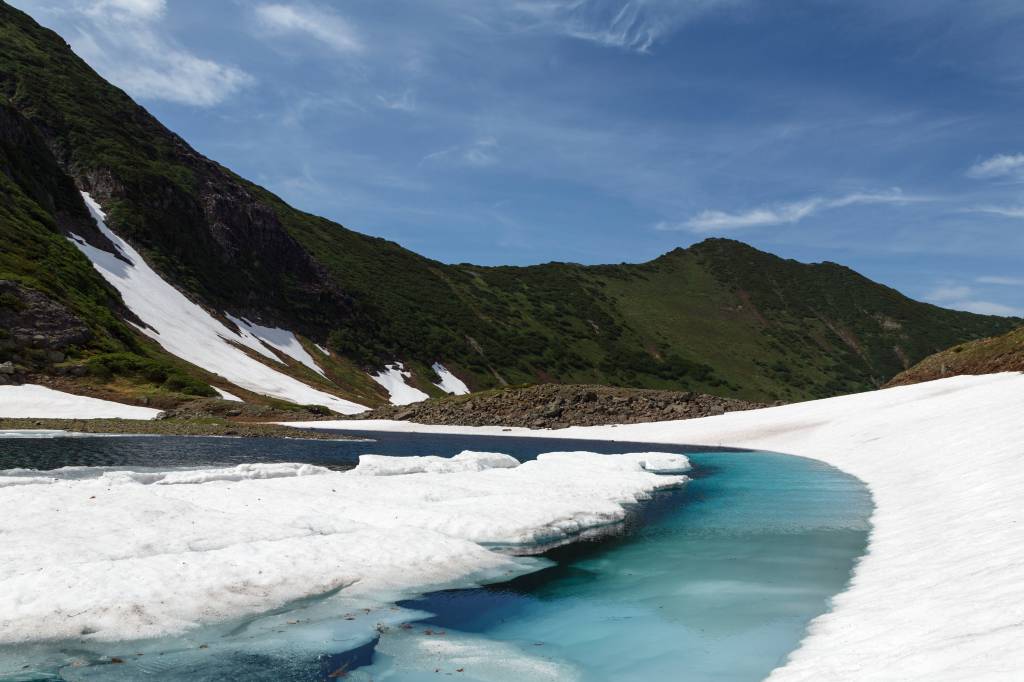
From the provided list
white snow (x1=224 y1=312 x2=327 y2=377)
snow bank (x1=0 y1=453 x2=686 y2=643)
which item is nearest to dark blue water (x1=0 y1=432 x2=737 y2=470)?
snow bank (x1=0 y1=453 x2=686 y2=643)

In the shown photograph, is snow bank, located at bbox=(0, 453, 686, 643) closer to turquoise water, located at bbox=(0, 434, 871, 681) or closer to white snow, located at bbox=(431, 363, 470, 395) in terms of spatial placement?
turquoise water, located at bbox=(0, 434, 871, 681)

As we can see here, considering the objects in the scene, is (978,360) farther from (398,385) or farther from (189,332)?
(189,332)

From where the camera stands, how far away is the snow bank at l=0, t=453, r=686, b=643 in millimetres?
12812

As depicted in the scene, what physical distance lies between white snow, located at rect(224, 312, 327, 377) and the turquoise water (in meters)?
134

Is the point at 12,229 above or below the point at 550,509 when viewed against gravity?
above

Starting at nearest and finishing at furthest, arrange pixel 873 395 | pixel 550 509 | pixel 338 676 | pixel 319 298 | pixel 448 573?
pixel 338 676, pixel 448 573, pixel 550 509, pixel 873 395, pixel 319 298

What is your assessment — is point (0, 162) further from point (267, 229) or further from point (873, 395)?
point (873, 395)

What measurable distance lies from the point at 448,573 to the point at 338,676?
6433 millimetres

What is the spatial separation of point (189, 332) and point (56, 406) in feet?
176

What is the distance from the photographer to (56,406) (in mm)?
74062

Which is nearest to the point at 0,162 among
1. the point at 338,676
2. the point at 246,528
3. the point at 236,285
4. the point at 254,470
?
the point at 236,285

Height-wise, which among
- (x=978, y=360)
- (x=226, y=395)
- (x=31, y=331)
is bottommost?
(x=226, y=395)

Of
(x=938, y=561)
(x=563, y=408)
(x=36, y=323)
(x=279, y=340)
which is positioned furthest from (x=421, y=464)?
(x=279, y=340)

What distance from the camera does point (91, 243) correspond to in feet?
436
